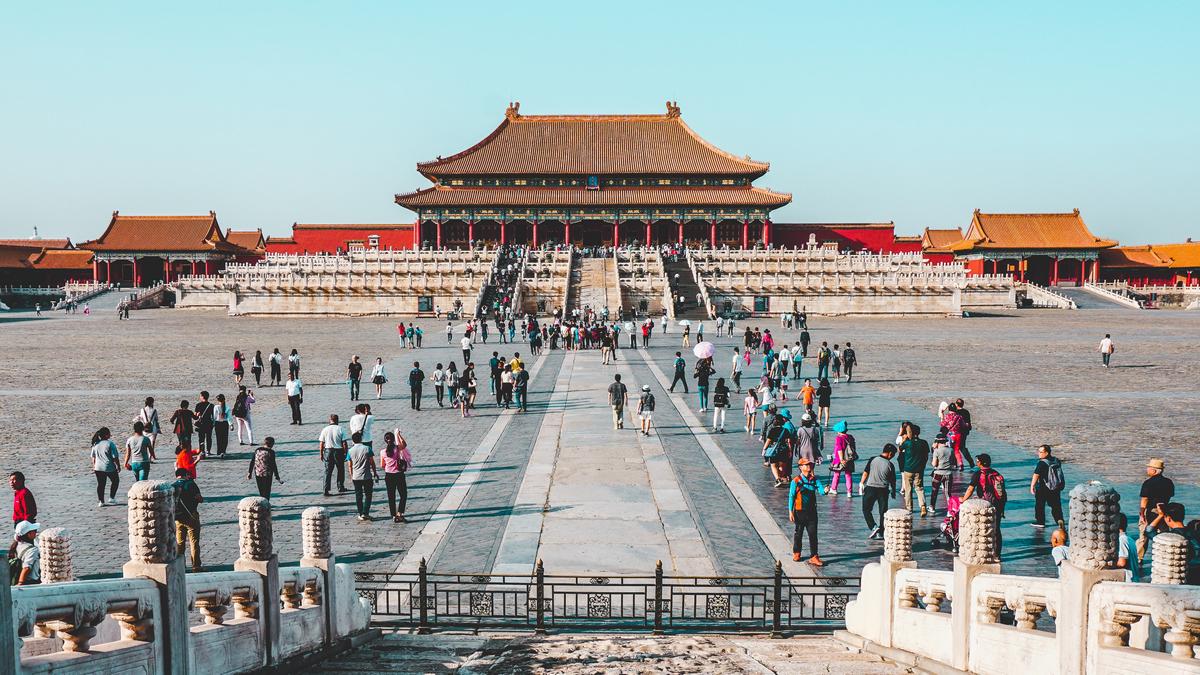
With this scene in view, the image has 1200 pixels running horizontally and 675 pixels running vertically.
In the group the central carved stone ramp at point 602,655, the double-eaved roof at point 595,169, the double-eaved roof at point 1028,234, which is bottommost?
the central carved stone ramp at point 602,655

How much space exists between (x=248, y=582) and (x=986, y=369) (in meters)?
26.1

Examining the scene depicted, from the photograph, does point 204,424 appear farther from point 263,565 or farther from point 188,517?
point 263,565

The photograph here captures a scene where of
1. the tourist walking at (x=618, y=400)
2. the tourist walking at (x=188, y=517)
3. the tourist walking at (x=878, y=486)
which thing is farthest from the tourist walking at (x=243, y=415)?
the tourist walking at (x=878, y=486)

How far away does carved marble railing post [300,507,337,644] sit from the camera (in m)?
7.70

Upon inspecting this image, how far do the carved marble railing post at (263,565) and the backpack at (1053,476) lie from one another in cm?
918

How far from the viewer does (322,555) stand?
25.7 feet

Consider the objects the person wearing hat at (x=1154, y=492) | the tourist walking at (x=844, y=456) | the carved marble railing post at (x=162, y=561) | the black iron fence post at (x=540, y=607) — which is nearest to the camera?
the carved marble railing post at (x=162, y=561)

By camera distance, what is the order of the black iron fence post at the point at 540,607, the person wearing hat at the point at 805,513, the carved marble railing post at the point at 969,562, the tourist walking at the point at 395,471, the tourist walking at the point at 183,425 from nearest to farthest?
the carved marble railing post at the point at 969,562
the black iron fence post at the point at 540,607
the person wearing hat at the point at 805,513
the tourist walking at the point at 395,471
the tourist walking at the point at 183,425

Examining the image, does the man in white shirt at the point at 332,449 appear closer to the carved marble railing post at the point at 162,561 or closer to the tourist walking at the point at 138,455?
the tourist walking at the point at 138,455

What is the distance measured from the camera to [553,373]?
28375 millimetres

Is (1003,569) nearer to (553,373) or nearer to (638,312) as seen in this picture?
(553,373)

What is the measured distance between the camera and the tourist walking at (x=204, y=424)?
616 inches

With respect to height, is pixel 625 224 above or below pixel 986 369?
above

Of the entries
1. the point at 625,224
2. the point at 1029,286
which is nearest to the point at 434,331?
the point at 625,224
